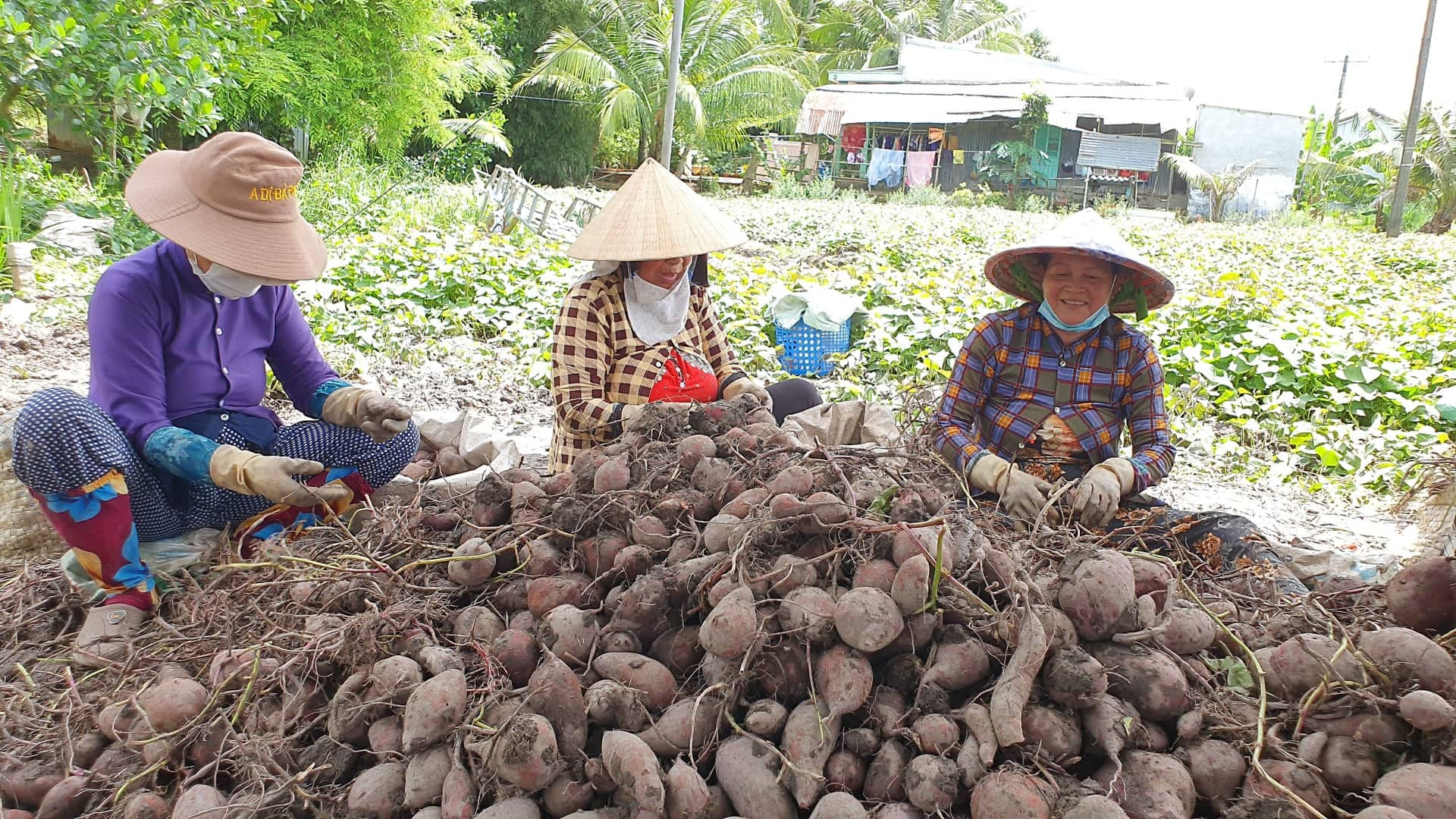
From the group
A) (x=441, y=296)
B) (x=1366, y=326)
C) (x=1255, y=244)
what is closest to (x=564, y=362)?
(x=441, y=296)

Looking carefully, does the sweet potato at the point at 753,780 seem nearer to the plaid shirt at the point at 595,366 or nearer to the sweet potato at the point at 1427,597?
the sweet potato at the point at 1427,597

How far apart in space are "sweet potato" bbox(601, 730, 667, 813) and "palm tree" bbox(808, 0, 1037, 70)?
31324mm

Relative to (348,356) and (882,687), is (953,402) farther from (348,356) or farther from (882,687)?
(348,356)

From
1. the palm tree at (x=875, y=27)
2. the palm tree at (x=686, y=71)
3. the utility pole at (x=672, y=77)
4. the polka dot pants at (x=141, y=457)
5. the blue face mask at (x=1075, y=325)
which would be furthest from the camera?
the palm tree at (x=875, y=27)

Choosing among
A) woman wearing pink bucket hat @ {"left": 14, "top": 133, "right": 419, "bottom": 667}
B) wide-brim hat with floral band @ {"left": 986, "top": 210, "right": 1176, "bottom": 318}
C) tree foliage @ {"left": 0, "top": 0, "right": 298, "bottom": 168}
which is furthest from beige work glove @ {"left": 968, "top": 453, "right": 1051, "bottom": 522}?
tree foliage @ {"left": 0, "top": 0, "right": 298, "bottom": 168}

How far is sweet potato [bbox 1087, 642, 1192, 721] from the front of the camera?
1452mm

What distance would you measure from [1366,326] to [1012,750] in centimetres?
608

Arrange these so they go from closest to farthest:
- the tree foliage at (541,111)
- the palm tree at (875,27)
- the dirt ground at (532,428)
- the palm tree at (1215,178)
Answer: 1. the dirt ground at (532,428)
2. the tree foliage at (541,111)
3. the palm tree at (1215,178)
4. the palm tree at (875,27)

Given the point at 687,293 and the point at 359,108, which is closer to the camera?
the point at 687,293

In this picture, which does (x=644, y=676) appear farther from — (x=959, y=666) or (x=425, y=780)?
(x=959, y=666)

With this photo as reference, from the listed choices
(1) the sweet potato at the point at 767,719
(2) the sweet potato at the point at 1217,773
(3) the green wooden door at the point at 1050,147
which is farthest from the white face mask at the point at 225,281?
(3) the green wooden door at the point at 1050,147

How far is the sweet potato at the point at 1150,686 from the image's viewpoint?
4.76 ft

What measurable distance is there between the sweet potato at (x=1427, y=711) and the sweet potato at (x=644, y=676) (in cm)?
115

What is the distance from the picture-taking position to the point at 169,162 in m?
2.53
